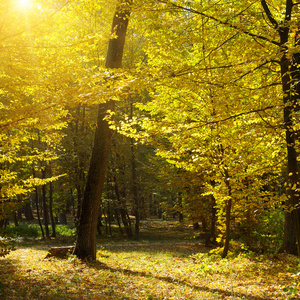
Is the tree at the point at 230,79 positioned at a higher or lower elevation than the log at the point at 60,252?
higher

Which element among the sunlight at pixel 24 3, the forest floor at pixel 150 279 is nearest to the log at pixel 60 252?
the forest floor at pixel 150 279

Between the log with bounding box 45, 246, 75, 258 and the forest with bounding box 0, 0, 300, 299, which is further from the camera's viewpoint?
the log with bounding box 45, 246, 75, 258

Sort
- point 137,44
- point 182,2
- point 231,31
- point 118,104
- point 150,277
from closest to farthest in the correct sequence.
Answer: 1. point 231,31
2. point 182,2
3. point 150,277
4. point 137,44
5. point 118,104

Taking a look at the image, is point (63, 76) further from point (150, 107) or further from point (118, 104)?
point (118, 104)

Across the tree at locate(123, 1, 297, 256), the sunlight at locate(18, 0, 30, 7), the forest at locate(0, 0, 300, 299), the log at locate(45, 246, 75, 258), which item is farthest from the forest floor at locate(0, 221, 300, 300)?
the sunlight at locate(18, 0, 30, 7)

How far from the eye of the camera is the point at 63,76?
522 centimetres

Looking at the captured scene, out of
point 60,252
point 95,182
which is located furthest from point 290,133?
point 60,252

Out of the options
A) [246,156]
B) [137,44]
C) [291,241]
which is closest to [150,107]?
[246,156]

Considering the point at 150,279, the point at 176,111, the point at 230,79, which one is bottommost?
the point at 150,279

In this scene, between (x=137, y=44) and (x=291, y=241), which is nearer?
(x=291, y=241)

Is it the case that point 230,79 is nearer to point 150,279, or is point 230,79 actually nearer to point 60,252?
point 150,279

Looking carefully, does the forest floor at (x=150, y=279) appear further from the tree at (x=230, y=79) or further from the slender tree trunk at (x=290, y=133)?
the tree at (x=230, y=79)

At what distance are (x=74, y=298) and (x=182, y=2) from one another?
609 centimetres

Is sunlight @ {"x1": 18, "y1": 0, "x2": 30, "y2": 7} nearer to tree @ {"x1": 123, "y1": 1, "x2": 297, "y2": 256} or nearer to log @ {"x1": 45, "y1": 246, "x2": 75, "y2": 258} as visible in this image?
tree @ {"x1": 123, "y1": 1, "x2": 297, "y2": 256}
